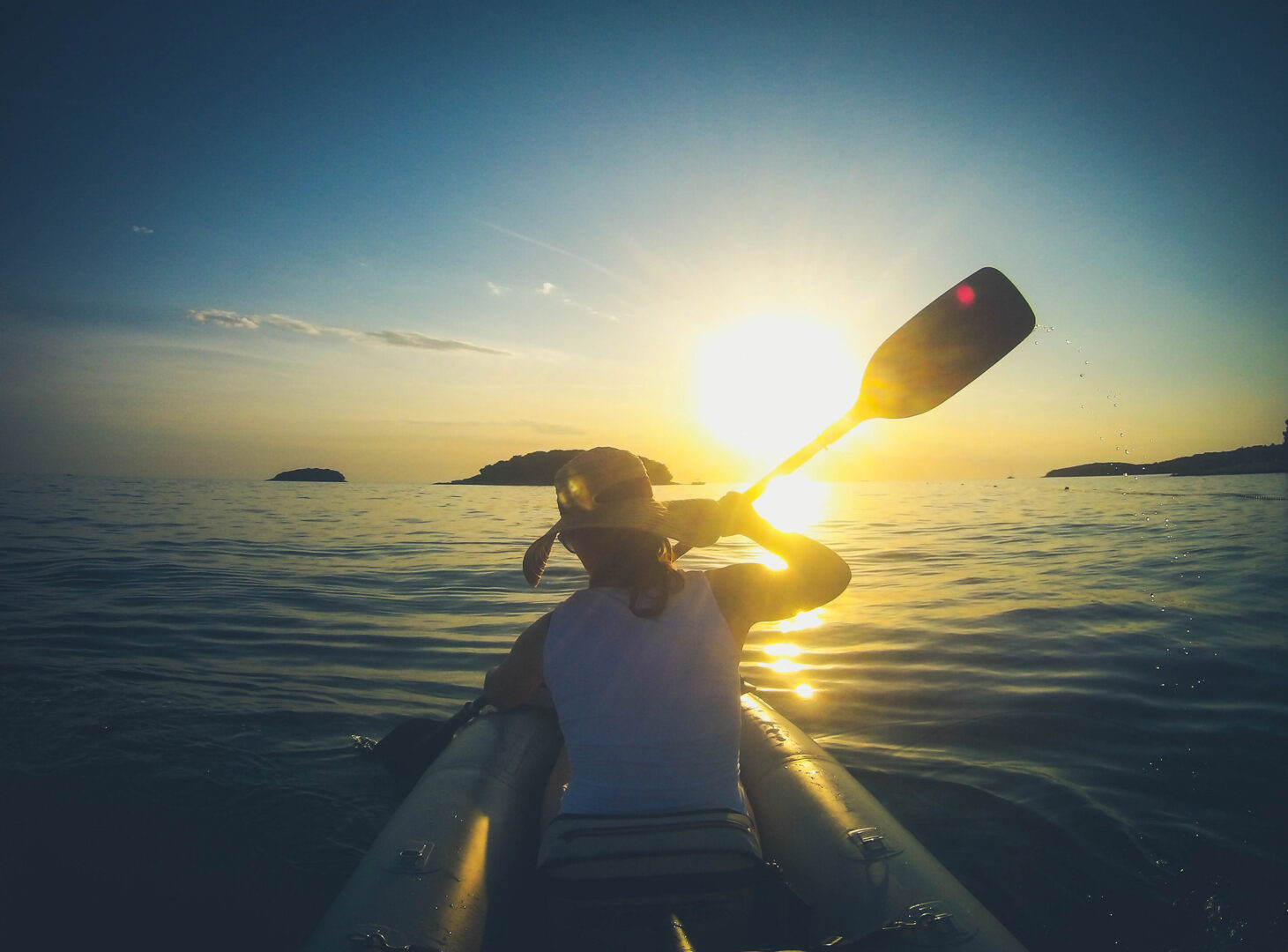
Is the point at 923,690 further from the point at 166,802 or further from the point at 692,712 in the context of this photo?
the point at 166,802

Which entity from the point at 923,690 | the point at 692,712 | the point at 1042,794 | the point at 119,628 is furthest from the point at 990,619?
the point at 119,628

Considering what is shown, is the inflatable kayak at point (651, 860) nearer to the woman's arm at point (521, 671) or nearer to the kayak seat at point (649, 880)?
the kayak seat at point (649, 880)

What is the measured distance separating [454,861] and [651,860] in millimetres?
958

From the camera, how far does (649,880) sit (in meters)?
1.89

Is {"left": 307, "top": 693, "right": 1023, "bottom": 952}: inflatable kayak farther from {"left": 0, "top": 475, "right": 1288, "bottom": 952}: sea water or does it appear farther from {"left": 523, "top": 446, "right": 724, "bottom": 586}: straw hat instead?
{"left": 0, "top": 475, "right": 1288, "bottom": 952}: sea water

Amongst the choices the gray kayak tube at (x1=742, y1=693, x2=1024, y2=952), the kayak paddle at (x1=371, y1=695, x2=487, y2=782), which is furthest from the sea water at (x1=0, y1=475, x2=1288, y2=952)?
the gray kayak tube at (x1=742, y1=693, x2=1024, y2=952)

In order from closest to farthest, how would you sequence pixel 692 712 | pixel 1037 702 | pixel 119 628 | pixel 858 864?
pixel 692 712 < pixel 858 864 < pixel 1037 702 < pixel 119 628

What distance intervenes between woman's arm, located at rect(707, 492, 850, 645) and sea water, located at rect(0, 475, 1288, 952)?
2077 millimetres

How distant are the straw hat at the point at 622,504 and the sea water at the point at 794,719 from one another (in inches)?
98.1

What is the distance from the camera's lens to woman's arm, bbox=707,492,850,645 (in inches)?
88.5

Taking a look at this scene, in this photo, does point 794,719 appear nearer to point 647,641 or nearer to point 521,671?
point 521,671

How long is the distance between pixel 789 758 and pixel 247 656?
612 centimetres

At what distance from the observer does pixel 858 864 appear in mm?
2432

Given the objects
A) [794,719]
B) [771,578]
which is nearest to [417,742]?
[794,719]
